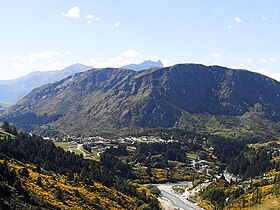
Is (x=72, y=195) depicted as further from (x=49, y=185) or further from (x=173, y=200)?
(x=173, y=200)

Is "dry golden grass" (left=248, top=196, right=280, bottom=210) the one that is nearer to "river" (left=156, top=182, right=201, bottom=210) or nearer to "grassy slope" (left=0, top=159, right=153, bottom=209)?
"grassy slope" (left=0, top=159, right=153, bottom=209)

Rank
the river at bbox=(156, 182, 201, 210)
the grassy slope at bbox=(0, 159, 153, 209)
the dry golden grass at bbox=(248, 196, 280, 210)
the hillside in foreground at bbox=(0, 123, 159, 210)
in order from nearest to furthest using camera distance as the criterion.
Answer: the hillside in foreground at bbox=(0, 123, 159, 210) < the grassy slope at bbox=(0, 159, 153, 209) < the dry golden grass at bbox=(248, 196, 280, 210) < the river at bbox=(156, 182, 201, 210)

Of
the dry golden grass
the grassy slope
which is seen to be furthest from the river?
the dry golden grass

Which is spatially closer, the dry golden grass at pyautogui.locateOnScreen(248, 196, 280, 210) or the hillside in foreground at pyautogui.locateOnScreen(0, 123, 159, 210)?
the hillside in foreground at pyautogui.locateOnScreen(0, 123, 159, 210)

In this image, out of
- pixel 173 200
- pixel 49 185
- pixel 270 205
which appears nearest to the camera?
pixel 49 185

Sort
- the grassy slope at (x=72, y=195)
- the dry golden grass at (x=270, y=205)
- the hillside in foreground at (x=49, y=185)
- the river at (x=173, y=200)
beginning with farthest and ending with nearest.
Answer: the river at (x=173, y=200) < the dry golden grass at (x=270, y=205) < the grassy slope at (x=72, y=195) < the hillside in foreground at (x=49, y=185)

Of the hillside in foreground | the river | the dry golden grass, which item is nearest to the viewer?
the hillside in foreground

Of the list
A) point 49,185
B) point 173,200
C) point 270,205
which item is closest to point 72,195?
point 49,185

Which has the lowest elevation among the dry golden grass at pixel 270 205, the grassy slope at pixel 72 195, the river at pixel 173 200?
the river at pixel 173 200

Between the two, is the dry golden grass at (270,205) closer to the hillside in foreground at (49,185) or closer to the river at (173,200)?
the hillside in foreground at (49,185)

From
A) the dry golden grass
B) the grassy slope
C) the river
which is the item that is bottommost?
the river

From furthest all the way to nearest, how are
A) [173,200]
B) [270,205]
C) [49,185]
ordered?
[173,200]
[270,205]
[49,185]

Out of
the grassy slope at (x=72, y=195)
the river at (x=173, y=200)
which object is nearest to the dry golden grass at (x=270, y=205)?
the grassy slope at (x=72, y=195)

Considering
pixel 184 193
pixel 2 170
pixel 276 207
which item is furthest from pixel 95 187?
pixel 184 193
